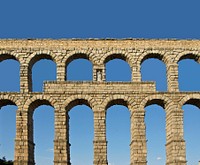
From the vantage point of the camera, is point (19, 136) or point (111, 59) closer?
point (19, 136)

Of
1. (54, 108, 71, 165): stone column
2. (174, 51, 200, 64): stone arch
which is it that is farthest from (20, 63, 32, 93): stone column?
(174, 51, 200, 64): stone arch

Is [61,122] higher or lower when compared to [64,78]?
lower

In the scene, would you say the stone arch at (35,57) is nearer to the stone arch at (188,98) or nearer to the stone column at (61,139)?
the stone column at (61,139)

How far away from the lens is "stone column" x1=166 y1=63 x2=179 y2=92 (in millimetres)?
34312

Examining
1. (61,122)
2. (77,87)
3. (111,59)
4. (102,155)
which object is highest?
(111,59)

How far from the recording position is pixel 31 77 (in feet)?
116

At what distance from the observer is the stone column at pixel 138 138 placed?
32.4 meters

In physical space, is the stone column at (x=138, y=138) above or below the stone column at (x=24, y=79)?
below

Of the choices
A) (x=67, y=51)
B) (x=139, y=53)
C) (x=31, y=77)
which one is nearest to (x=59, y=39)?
(x=67, y=51)

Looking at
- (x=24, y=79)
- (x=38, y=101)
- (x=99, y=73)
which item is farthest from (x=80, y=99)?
(x=24, y=79)

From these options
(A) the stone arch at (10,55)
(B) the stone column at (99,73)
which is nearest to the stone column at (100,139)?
(B) the stone column at (99,73)

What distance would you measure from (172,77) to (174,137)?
4.87m

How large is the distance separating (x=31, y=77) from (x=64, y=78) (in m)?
2.85

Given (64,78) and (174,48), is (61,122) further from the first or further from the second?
(174,48)
